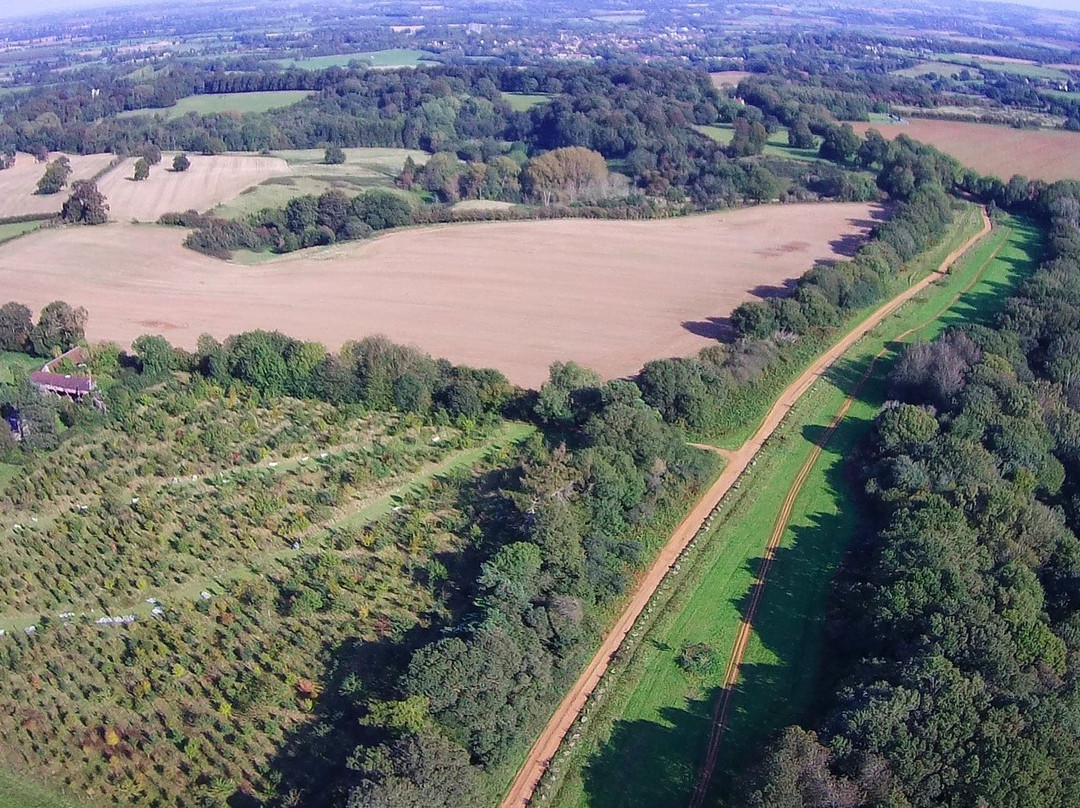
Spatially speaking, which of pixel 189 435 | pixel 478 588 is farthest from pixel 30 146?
pixel 478 588

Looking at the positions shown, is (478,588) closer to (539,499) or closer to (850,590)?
(539,499)

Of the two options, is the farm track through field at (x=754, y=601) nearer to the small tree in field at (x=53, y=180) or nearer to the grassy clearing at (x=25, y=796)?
the grassy clearing at (x=25, y=796)

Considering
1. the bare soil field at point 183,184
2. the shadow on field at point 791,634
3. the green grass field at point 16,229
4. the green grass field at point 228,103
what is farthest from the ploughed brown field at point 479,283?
the green grass field at point 228,103

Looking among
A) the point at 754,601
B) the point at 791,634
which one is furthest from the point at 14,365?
the point at 791,634

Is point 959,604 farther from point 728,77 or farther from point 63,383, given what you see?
point 728,77

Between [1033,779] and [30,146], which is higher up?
[30,146]

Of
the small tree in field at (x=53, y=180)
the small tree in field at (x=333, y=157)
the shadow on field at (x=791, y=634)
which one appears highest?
the small tree in field at (x=333, y=157)
